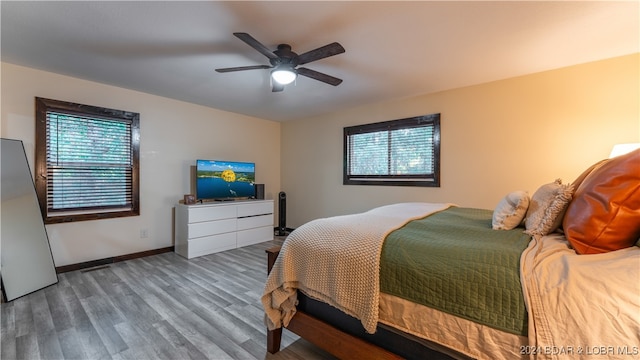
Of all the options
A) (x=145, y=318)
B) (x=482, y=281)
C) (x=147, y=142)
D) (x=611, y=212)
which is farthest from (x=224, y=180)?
(x=611, y=212)

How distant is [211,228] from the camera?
12.7 feet

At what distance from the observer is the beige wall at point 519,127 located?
255 cm

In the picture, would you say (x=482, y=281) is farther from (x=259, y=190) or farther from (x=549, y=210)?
(x=259, y=190)

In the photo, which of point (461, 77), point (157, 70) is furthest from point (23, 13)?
point (461, 77)

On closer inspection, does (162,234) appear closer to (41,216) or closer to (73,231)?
(73,231)

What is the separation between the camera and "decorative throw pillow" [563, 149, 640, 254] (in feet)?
3.49

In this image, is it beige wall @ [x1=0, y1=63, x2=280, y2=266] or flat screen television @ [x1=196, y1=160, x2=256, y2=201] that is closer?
beige wall @ [x1=0, y1=63, x2=280, y2=266]

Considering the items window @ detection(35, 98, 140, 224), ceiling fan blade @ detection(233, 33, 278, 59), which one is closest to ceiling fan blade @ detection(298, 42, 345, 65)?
ceiling fan blade @ detection(233, 33, 278, 59)

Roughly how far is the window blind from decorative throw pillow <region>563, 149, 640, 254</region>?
4.49 m

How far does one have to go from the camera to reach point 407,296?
1.20 meters

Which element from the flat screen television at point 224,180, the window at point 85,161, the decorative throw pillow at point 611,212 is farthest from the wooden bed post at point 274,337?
the window at point 85,161

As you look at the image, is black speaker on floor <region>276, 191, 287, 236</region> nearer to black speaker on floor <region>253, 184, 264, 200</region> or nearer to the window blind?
black speaker on floor <region>253, 184, 264, 200</region>

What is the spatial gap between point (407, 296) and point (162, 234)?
12.7 ft

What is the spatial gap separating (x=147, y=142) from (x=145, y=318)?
2.54 m
